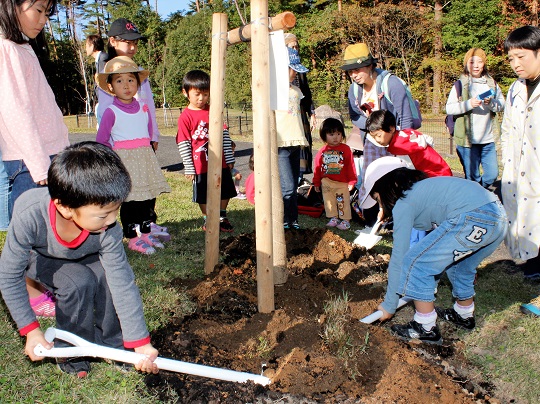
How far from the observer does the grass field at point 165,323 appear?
2.56 meters

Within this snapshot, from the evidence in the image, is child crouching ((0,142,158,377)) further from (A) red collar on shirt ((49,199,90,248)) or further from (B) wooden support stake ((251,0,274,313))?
(B) wooden support stake ((251,0,274,313))

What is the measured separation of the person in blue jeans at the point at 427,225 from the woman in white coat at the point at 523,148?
752 mm

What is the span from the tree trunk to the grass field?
19.5 metres

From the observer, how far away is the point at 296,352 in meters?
2.80

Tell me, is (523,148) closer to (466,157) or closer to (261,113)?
(261,113)

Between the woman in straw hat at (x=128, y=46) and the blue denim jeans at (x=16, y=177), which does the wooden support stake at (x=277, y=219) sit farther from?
the woman in straw hat at (x=128, y=46)

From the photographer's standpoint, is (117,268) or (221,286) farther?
(221,286)

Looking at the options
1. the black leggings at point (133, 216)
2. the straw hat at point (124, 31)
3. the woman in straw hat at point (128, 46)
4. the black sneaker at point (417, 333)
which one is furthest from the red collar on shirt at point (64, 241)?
the straw hat at point (124, 31)

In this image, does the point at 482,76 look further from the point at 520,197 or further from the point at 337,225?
the point at 520,197

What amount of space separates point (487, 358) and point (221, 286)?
185cm

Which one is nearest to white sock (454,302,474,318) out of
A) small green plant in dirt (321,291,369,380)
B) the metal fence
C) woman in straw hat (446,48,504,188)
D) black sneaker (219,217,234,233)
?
small green plant in dirt (321,291,369,380)

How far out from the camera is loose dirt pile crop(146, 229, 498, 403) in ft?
8.51

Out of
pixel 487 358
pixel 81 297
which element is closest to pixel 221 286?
pixel 81 297

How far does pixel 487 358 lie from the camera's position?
10.1 feet
